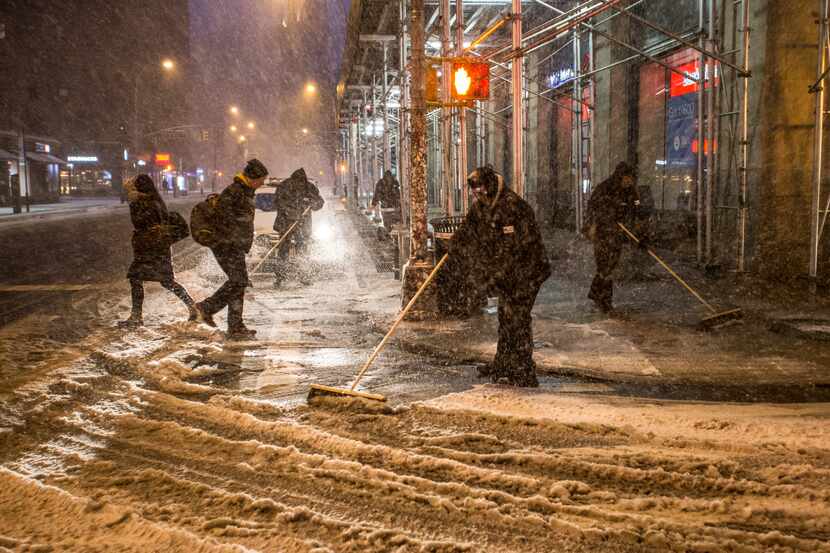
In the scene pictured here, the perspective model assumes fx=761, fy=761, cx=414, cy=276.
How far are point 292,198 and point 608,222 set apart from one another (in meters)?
7.87

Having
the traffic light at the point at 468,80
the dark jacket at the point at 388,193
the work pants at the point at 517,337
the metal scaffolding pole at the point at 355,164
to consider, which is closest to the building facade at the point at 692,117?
the traffic light at the point at 468,80

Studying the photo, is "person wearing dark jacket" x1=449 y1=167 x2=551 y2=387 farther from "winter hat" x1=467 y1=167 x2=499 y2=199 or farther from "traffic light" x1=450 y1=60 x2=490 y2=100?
"traffic light" x1=450 y1=60 x2=490 y2=100

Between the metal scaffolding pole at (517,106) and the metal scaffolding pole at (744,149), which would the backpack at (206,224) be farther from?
the metal scaffolding pole at (744,149)

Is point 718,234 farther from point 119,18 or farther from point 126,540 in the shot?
point 119,18

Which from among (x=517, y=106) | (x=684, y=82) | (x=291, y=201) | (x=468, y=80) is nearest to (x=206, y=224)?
(x=468, y=80)

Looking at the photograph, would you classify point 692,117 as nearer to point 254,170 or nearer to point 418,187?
point 418,187

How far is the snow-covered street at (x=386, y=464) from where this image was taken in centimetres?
352

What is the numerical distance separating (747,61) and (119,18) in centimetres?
7884

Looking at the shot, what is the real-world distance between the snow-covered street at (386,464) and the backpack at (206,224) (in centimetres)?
194

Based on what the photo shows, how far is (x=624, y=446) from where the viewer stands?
183 inches

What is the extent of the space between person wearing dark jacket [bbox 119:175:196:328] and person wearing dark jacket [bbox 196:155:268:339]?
0.77 metres

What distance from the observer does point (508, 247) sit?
6340 millimetres

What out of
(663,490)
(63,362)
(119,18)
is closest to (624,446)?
(663,490)

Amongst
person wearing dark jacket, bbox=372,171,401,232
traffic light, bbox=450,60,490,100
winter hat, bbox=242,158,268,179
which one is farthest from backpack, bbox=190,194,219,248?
person wearing dark jacket, bbox=372,171,401,232
